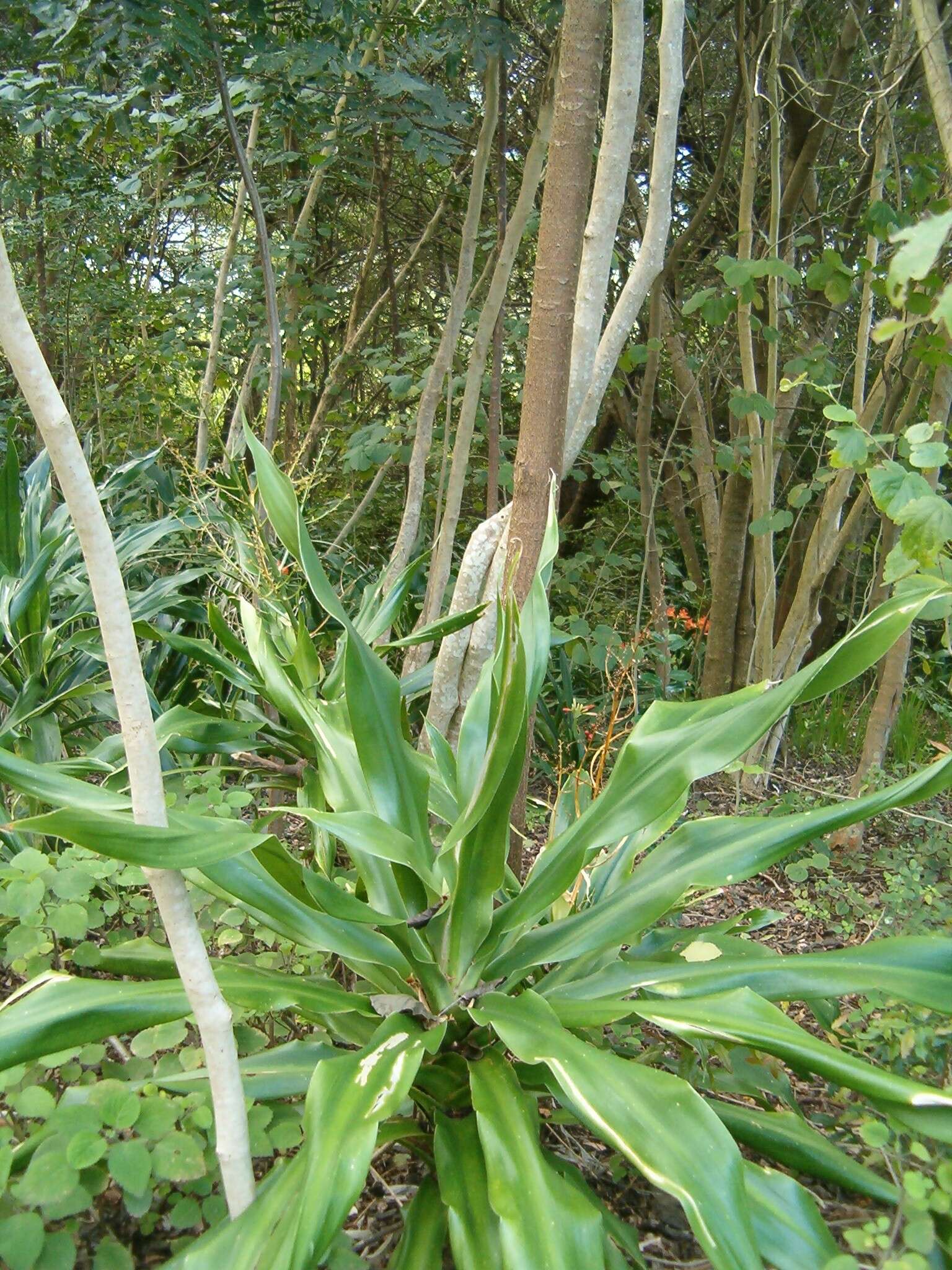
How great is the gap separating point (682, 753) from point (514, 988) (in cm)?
46

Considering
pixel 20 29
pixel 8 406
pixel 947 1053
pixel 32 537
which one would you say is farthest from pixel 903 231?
pixel 8 406

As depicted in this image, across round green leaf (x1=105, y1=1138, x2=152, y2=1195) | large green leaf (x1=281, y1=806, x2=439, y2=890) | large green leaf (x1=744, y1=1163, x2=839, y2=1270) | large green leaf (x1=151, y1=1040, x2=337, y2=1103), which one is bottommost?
large green leaf (x1=744, y1=1163, x2=839, y2=1270)

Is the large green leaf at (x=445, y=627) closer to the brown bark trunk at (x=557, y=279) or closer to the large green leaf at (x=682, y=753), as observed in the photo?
the brown bark trunk at (x=557, y=279)

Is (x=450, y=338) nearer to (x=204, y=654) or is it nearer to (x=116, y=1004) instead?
(x=204, y=654)

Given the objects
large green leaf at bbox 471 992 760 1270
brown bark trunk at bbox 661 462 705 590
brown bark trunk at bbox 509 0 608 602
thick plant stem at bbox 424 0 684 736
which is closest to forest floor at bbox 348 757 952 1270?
large green leaf at bbox 471 992 760 1270

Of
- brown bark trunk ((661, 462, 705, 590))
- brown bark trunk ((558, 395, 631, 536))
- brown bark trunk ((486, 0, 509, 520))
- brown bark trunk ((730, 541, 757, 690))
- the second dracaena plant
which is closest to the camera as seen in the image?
the second dracaena plant

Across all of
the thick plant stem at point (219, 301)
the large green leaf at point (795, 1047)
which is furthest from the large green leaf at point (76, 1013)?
the thick plant stem at point (219, 301)

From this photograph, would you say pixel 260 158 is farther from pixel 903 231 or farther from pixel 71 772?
pixel 903 231

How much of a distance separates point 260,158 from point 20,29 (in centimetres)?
103

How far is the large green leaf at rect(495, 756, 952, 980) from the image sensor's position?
124 centimetres

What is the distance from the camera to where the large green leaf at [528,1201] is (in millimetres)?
925

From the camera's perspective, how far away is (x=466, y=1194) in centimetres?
106

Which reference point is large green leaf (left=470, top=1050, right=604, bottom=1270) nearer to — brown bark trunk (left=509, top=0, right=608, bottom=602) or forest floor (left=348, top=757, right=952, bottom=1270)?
forest floor (left=348, top=757, right=952, bottom=1270)

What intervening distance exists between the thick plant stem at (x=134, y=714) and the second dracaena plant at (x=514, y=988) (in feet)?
0.16
